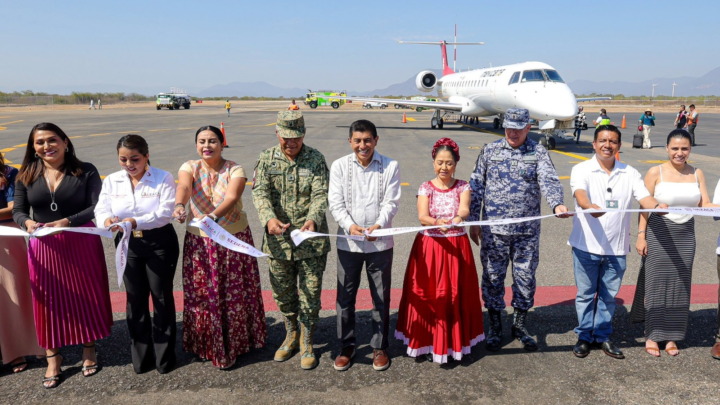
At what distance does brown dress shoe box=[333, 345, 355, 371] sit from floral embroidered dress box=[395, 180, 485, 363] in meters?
0.47

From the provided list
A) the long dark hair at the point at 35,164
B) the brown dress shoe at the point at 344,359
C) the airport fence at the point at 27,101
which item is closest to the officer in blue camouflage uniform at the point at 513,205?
the brown dress shoe at the point at 344,359

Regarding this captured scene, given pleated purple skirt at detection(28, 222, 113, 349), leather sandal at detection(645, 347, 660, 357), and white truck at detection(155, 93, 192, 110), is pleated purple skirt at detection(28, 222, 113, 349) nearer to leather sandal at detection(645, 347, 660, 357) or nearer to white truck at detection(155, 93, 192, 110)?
leather sandal at detection(645, 347, 660, 357)

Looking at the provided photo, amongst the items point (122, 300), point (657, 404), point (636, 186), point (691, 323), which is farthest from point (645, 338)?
point (122, 300)

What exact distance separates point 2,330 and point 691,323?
5.95m

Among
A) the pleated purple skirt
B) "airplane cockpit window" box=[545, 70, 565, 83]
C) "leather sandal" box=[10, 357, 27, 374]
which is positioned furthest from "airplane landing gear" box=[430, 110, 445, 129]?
"leather sandal" box=[10, 357, 27, 374]

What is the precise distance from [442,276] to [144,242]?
227cm

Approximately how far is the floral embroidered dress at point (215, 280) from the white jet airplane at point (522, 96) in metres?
15.5

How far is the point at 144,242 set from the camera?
11.3ft

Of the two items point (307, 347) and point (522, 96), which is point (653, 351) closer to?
point (307, 347)

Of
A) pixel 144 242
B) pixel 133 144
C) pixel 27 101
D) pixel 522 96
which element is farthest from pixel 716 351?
pixel 27 101

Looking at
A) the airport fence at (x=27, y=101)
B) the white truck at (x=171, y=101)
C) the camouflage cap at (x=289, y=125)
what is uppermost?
the airport fence at (x=27, y=101)

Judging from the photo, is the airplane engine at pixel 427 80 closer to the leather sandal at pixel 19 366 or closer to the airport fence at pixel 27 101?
the leather sandal at pixel 19 366

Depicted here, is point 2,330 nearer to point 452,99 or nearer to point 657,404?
point 657,404

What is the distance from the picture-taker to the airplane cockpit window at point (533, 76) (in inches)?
728
